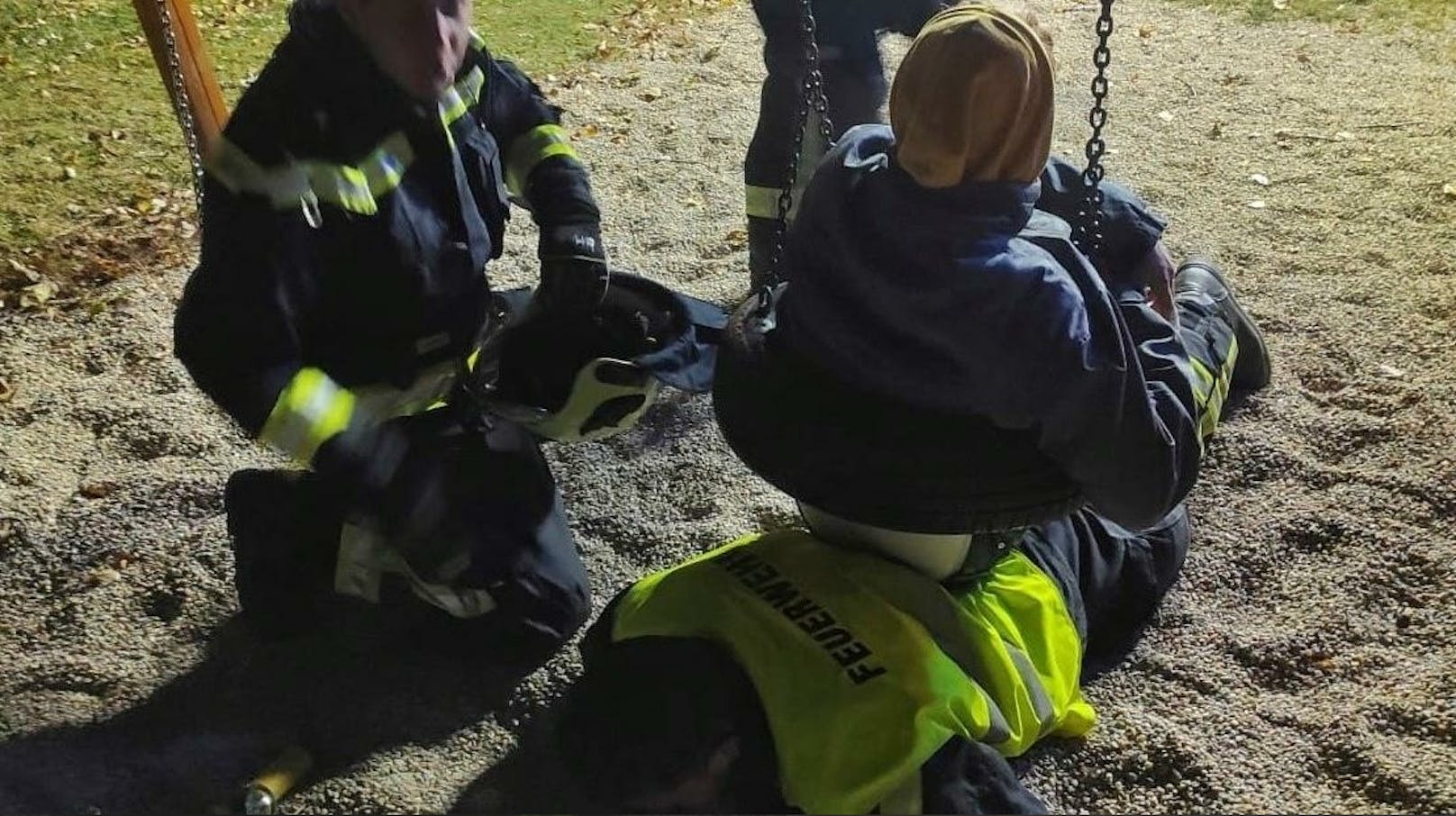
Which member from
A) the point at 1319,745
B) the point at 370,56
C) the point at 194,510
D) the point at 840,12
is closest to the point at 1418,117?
the point at 840,12

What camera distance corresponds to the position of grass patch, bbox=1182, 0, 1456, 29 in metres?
4.32

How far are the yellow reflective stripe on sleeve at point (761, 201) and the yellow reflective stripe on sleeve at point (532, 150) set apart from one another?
0.60 metres

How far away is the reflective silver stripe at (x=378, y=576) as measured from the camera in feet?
6.74

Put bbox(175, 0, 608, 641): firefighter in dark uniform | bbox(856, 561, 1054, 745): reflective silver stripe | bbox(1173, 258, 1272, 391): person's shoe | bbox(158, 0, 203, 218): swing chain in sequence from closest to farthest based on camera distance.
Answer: bbox(856, 561, 1054, 745): reflective silver stripe < bbox(175, 0, 608, 641): firefighter in dark uniform < bbox(158, 0, 203, 218): swing chain < bbox(1173, 258, 1272, 391): person's shoe

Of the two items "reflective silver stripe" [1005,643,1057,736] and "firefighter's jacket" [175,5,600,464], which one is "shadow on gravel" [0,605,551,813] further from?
"reflective silver stripe" [1005,643,1057,736]

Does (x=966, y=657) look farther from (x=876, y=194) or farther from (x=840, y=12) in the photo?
(x=840, y=12)

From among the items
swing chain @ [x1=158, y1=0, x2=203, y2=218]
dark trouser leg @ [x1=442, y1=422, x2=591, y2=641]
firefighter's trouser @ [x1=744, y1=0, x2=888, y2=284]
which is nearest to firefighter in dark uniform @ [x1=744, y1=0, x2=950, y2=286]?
firefighter's trouser @ [x1=744, y1=0, x2=888, y2=284]

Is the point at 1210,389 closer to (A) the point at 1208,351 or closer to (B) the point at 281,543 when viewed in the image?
(A) the point at 1208,351

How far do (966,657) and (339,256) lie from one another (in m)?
1.01

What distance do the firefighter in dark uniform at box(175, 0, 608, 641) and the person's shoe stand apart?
1.09 metres

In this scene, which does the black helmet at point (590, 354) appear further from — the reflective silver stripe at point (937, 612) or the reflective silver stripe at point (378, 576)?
the reflective silver stripe at point (937, 612)

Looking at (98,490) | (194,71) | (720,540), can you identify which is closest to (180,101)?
(194,71)

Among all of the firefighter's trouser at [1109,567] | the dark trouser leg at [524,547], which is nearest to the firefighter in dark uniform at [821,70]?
the dark trouser leg at [524,547]

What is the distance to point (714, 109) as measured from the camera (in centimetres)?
411
